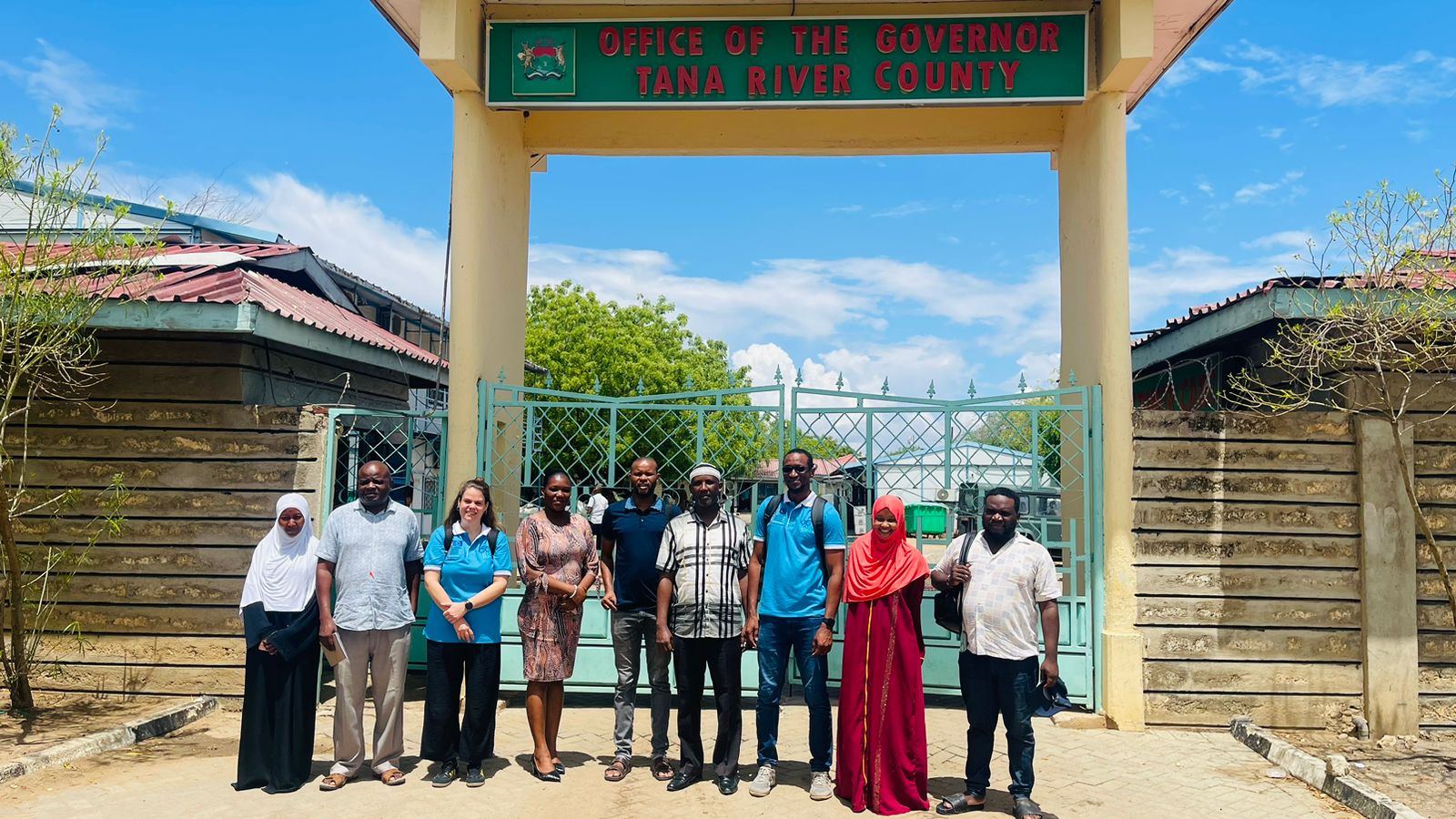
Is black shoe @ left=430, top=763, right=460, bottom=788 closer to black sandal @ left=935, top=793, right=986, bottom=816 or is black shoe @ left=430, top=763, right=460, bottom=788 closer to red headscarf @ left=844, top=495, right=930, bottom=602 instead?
red headscarf @ left=844, top=495, right=930, bottom=602

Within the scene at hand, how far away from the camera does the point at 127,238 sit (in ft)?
19.2

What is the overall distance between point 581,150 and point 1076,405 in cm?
434

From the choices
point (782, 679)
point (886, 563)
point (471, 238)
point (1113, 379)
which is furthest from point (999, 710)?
point (471, 238)

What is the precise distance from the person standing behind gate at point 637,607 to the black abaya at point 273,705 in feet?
5.00

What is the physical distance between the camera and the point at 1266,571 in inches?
251

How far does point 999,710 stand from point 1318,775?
2.03m

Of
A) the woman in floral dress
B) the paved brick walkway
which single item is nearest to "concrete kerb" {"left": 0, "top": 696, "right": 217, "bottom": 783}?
the paved brick walkway

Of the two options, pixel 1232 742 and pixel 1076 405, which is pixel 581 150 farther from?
pixel 1232 742

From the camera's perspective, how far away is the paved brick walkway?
15.2 ft

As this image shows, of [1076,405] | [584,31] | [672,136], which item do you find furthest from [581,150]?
[1076,405]

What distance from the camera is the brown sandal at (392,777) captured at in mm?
4910

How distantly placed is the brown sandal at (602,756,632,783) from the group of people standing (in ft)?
0.04

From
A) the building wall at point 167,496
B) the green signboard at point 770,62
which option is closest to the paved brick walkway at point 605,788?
the building wall at point 167,496

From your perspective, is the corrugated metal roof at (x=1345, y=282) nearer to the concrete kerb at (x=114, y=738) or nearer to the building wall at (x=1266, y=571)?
the building wall at (x=1266, y=571)
